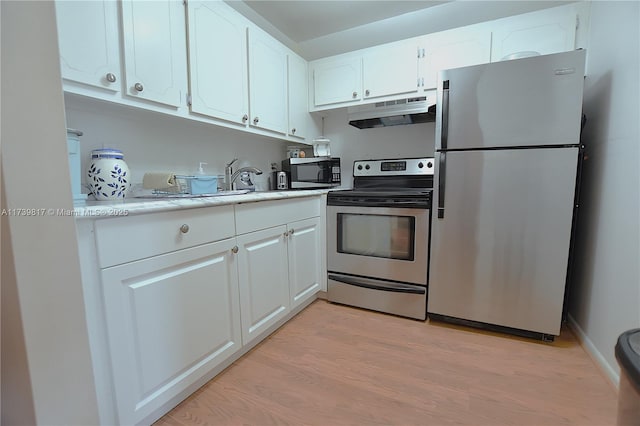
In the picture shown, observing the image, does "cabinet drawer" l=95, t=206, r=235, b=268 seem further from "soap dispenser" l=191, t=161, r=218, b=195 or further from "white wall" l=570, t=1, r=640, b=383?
"white wall" l=570, t=1, r=640, b=383

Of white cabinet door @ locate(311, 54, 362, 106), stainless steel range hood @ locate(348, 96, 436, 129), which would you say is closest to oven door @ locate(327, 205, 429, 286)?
stainless steel range hood @ locate(348, 96, 436, 129)

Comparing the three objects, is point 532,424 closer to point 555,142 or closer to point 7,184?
point 555,142

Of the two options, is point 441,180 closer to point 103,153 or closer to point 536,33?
point 536,33

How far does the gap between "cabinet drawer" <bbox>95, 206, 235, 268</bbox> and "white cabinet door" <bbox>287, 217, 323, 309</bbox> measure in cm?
63

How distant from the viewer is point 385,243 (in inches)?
81.6

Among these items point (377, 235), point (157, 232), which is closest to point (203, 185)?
point (157, 232)

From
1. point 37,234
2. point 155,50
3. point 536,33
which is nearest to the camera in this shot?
point 37,234

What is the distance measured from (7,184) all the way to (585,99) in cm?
271

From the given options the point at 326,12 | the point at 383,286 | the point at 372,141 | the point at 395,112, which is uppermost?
the point at 326,12

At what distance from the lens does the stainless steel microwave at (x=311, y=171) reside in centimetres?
247

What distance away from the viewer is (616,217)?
55.9 inches

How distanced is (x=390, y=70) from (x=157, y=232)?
2065 mm

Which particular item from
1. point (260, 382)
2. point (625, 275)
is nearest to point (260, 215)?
point (260, 382)

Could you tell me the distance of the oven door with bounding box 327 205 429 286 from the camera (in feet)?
6.42
